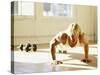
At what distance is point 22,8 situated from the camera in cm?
191

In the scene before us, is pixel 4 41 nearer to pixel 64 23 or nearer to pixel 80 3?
pixel 64 23

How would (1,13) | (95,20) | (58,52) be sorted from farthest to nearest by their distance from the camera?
1. (95,20)
2. (58,52)
3. (1,13)

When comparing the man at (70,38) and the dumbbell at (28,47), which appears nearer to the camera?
the dumbbell at (28,47)

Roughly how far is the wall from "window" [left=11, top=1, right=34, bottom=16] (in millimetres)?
38

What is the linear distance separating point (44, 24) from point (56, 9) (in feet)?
0.65

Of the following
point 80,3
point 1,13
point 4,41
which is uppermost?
point 80,3

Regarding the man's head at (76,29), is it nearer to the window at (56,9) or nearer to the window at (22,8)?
the window at (56,9)

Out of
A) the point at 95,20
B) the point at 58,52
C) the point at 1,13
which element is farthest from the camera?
the point at 95,20

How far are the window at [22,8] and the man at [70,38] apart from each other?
1.22 feet

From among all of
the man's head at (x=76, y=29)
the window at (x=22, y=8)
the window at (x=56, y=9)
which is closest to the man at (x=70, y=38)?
the man's head at (x=76, y=29)

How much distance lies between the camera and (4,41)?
189 cm

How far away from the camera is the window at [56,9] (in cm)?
202

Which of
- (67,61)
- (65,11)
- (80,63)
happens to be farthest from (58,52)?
(65,11)

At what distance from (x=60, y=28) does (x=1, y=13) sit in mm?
605
